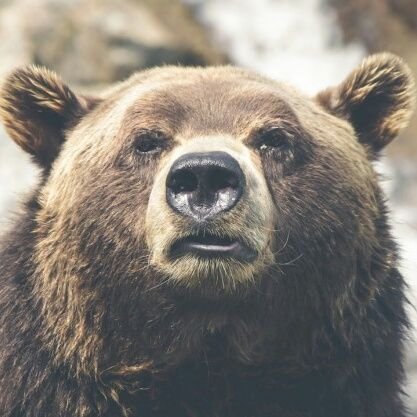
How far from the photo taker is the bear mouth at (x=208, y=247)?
17.2 feet

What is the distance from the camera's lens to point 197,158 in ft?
16.7

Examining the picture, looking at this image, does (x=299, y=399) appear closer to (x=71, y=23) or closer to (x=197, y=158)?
(x=197, y=158)

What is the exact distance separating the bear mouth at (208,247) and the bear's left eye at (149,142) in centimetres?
79

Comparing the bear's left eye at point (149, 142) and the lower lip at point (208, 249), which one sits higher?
the bear's left eye at point (149, 142)

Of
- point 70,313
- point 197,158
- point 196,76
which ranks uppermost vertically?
point 196,76

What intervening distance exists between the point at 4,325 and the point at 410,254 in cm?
1099

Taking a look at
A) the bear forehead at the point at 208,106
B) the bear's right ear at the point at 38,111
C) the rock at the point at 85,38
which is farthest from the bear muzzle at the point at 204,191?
the rock at the point at 85,38

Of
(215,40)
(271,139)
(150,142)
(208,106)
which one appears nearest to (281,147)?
(271,139)

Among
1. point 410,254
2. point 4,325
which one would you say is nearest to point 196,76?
point 4,325

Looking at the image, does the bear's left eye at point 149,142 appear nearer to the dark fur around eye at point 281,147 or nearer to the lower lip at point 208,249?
the dark fur around eye at point 281,147

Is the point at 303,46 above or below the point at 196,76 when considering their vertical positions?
above

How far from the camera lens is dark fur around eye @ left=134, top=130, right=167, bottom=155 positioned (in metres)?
5.84

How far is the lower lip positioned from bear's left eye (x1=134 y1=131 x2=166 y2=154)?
2.57ft

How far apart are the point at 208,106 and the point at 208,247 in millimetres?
1069
